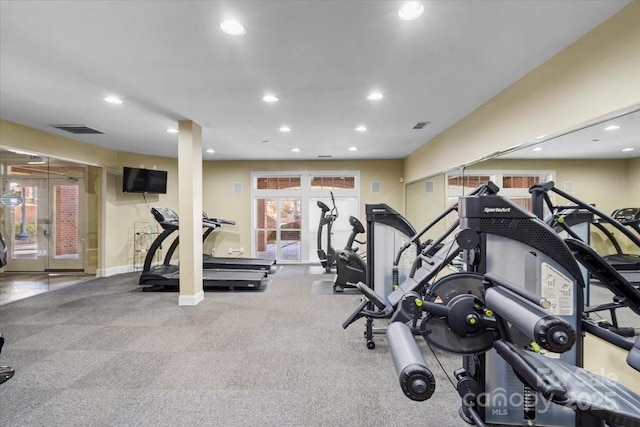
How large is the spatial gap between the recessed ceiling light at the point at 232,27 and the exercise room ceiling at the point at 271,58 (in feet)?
0.12

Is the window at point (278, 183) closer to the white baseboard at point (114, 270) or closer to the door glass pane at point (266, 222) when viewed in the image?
the door glass pane at point (266, 222)

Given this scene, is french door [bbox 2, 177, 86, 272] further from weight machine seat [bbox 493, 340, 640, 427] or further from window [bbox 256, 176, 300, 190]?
weight machine seat [bbox 493, 340, 640, 427]

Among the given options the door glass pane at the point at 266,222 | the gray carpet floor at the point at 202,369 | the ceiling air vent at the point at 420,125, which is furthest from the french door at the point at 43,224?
the ceiling air vent at the point at 420,125

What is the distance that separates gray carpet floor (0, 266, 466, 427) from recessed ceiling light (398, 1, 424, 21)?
8.87 ft

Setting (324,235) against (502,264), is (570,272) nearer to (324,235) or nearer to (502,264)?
(502,264)

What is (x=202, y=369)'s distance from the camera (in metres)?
2.65

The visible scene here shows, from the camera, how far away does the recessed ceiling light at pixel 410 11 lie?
1938 mm

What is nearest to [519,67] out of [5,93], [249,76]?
[249,76]

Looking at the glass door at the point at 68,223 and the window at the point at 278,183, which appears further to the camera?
the window at the point at 278,183

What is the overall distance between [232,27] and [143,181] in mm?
5769

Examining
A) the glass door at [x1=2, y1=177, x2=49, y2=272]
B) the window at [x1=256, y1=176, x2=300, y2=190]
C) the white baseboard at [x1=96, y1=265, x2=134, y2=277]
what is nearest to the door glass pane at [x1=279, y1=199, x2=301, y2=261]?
the window at [x1=256, y1=176, x2=300, y2=190]

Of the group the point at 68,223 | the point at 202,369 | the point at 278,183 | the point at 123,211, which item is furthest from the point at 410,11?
the point at 68,223

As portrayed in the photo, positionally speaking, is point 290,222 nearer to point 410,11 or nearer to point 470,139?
point 470,139

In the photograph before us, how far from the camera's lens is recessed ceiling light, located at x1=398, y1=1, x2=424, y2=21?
194cm
